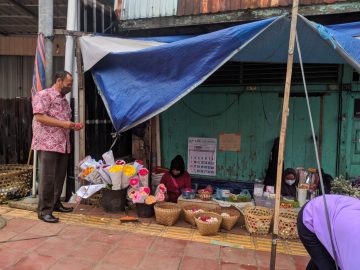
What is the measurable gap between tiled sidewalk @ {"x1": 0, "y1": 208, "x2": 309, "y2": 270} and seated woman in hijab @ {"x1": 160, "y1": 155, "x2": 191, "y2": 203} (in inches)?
50.1

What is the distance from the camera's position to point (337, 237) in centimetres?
213

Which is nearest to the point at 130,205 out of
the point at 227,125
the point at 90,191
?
the point at 90,191

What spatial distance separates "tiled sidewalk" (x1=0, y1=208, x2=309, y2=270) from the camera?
369cm

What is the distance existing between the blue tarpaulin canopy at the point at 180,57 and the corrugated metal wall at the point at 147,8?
106 cm

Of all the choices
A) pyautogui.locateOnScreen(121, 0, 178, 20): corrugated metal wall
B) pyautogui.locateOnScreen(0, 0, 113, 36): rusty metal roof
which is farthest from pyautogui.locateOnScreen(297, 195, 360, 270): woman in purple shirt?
pyautogui.locateOnScreen(0, 0, 113, 36): rusty metal roof

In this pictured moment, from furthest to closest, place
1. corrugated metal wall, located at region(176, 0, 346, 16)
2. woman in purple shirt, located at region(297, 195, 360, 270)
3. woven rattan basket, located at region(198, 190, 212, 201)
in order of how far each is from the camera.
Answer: woven rattan basket, located at region(198, 190, 212, 201), corrugated metal wall, located at region(176, 0, 346, 16), woman in purple shirt, located at region(297, 195, 360, 270)

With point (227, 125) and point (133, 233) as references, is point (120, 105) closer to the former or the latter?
point (133, 233)

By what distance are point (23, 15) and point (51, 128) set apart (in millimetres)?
5225

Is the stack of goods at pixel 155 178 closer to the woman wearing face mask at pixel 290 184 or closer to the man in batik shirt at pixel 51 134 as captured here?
the man in batik shirt at pixel 51 134

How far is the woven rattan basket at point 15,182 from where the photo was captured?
579 cm

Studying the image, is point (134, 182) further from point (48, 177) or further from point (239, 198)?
point (239, 198)

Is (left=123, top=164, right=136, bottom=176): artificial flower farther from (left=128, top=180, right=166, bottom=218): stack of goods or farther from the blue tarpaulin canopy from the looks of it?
the blue tarpaulin canopy

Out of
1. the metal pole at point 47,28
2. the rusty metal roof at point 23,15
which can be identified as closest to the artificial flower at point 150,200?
the metal pole at point 47,28

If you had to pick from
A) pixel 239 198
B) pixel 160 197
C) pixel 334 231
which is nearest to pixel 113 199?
pixel 160 197
